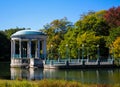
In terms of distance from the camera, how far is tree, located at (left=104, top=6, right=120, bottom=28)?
3748 inches

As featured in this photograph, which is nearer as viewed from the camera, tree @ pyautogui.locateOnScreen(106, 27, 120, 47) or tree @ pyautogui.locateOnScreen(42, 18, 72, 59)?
tree @ pyautogui.locateOnScreen(106, 27, 120, 47)

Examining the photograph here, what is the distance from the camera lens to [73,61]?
78875mm

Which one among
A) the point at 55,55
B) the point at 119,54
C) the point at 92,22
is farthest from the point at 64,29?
the point at 119,54

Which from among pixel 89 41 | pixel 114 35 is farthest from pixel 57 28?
pixel 114 35

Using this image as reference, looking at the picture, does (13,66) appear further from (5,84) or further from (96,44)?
(5,84)

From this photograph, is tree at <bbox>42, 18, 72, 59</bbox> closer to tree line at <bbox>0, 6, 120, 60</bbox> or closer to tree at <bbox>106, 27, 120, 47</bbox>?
tree line at <bbox>0, 6, 120, 60</bbox>

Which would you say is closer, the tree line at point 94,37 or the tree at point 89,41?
the tree line at point 94,37

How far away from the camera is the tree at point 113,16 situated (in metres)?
95.2

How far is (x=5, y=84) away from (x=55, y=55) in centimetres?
7891

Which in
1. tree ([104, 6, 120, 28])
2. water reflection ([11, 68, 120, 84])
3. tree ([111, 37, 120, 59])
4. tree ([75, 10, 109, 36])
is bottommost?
water reflection ([11, 68, 120, 84])

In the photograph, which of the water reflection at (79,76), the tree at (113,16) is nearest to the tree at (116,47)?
the water reflection at (79,76)

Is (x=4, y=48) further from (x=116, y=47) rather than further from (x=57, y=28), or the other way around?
(x=116, y=47)

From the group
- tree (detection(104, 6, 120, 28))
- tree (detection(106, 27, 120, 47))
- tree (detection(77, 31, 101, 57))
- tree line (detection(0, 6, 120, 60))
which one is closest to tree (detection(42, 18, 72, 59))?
tree line (detection(0, 6, 120, 60))

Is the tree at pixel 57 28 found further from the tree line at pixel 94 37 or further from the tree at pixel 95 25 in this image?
the tree at pixel 95 25
